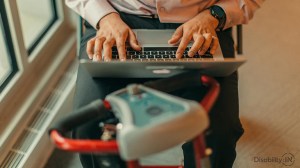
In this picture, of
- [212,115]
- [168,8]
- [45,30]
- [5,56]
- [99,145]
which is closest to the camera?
[99,145]

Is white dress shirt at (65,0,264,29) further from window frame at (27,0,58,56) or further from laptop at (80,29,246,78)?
window frame at (27,0,58,56)

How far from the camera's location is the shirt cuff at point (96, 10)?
1.22 meters

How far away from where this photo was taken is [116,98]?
76 cm

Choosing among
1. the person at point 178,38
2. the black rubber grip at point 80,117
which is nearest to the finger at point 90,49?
the person at point 178,38

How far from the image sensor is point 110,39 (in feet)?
3.68

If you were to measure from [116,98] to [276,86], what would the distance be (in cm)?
136

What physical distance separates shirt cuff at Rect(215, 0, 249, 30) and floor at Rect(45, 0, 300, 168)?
615 mm

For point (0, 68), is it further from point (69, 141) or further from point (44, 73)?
point (69, 141)

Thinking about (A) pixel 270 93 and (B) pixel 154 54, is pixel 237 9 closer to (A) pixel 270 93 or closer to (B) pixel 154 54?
(B) pixel 154 54

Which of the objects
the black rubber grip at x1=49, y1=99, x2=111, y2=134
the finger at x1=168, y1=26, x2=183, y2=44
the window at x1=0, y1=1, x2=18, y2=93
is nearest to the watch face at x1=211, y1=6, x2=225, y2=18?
the finger at x1=168, y1=26, x2=183, y2=44

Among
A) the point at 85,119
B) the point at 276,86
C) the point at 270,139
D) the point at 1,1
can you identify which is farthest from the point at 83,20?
the point at 276,86

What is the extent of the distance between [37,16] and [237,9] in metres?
1.04

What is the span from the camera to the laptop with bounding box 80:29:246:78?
0.91 metres

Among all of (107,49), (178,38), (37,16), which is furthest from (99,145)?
(37,16)
